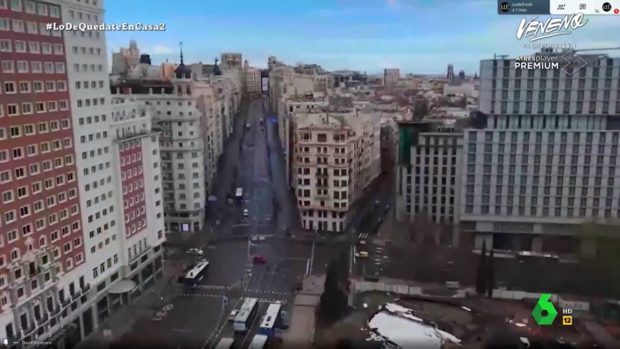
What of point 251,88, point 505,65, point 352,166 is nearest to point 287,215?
point 352,166

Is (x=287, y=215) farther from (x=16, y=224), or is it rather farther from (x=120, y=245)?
(x=16, y=224)

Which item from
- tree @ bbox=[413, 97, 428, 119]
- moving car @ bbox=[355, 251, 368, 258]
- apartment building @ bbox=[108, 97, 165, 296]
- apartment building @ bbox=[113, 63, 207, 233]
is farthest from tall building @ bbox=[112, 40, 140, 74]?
tree @ bbox=[413, 97, 428, 119]

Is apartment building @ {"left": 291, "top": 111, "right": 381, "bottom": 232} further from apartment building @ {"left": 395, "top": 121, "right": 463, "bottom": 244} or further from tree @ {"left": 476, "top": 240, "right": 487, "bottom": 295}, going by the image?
tree @ {"left": 476, "top": 240, "right": 487, "bottom": 295}

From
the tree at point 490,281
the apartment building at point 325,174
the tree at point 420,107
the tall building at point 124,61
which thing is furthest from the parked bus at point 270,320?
the tree at point 420,107

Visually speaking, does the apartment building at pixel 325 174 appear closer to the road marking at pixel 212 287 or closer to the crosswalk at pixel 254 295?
the road marking at pixel 212 287

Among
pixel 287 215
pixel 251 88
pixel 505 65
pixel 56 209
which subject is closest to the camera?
pixel 56 209
